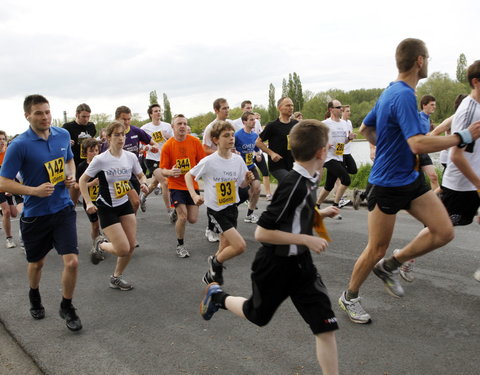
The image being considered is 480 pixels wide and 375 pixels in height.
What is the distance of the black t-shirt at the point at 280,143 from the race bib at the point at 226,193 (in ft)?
8.72

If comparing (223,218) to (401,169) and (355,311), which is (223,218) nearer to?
(355,311)

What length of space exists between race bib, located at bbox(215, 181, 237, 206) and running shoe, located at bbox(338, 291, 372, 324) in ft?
5.62

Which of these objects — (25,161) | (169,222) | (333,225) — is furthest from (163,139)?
(25,161)

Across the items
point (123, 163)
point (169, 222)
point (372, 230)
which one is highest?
point (123, 163)

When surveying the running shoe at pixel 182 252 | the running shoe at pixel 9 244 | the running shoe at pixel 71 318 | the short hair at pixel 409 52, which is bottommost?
A: the running shoe at pixel 9 244

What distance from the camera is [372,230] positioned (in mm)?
3562

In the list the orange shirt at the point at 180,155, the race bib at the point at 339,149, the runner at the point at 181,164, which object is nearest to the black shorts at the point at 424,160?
the race bib at the point at 339,149

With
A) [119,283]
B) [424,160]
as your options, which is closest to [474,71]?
[424,160]

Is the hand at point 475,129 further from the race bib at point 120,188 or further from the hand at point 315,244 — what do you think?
the race bib at point 120,188

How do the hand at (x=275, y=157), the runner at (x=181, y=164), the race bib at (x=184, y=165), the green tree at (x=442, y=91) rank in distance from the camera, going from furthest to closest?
the green tree at (x=442, y=91) → the hand at (x=275, y=157) → the race bib at (x=184, y=165) → the runner at (x=181, y=164)

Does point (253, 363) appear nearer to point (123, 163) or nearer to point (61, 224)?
point (61, 224)

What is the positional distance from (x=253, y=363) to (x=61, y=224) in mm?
2102

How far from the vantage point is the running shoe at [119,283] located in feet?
A: 16.2

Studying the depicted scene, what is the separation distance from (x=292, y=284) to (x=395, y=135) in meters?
1.48
